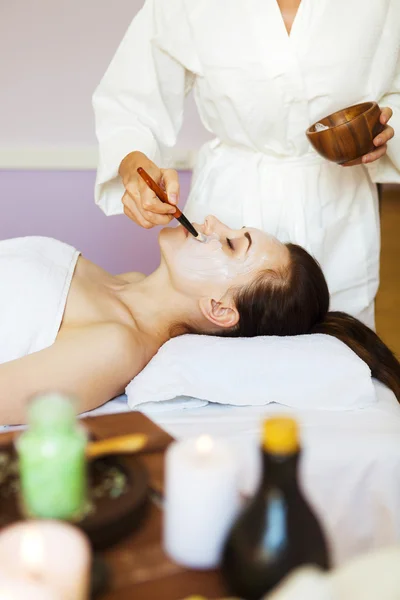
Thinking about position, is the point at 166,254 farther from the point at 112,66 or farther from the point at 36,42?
the point at 36,42

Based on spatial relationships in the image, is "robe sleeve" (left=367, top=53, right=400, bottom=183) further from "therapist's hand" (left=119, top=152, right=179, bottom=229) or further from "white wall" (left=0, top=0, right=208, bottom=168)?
"white wall" (left=0, top=0, right=208, bottom=168)

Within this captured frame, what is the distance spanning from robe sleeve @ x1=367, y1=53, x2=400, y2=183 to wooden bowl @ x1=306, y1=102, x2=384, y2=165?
266 millimetres

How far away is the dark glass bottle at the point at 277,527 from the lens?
765 millimetres

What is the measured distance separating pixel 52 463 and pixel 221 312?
107 cm

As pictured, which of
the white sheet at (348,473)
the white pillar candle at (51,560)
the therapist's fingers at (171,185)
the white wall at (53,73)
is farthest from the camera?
the white wall at (53,73)

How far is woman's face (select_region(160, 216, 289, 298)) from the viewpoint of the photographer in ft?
6.20

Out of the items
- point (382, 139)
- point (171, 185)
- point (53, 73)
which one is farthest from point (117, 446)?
point (53, 73)

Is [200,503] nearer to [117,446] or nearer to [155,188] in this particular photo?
[117,446]

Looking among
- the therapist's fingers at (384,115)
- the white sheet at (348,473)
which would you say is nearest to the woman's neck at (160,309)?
the white sheet at (348,473)

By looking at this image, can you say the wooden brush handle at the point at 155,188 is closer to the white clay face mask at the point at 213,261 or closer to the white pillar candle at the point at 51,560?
the white clay face mask at the point at 213,261

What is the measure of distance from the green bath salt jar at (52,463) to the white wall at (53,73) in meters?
2.41

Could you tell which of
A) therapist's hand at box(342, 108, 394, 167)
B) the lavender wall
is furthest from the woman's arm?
the lavender wall

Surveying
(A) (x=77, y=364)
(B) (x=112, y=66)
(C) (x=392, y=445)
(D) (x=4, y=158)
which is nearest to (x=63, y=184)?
(D) (x=4, y=158)

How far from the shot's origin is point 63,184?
10.5 ft
